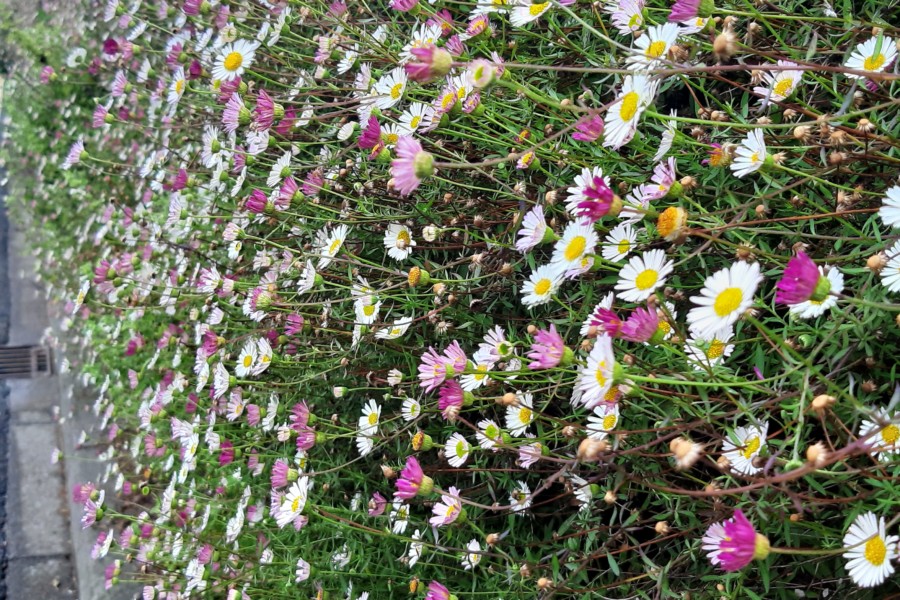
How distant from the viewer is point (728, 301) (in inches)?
29.0

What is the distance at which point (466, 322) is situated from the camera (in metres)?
1.32

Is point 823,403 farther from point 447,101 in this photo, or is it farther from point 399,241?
point 399,241

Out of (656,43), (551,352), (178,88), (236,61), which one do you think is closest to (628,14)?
(656,43)

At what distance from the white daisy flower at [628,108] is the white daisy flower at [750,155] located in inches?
4.6

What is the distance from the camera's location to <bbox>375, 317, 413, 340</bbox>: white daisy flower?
4.23ft

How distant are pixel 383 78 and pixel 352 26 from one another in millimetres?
280

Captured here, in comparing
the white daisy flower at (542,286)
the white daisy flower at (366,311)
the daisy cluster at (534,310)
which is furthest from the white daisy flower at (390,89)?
the white daisy flower at (542,286)

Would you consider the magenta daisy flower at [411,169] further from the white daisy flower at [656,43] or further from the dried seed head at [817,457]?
the dried seed head at [817,457]

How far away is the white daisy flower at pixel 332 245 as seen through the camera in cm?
141

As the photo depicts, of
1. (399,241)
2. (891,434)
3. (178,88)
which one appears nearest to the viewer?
(891,434)

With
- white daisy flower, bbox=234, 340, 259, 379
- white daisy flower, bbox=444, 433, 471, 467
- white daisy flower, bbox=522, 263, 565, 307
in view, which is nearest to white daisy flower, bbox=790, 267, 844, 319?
white daisy flower, bbox=522, 263, 565, 307

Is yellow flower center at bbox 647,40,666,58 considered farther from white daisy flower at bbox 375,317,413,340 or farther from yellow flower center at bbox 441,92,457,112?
white daisy flower at bbox 375,317,413,340

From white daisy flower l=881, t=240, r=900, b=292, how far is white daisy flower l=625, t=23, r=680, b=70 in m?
0.35

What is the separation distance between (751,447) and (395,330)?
63 cm
